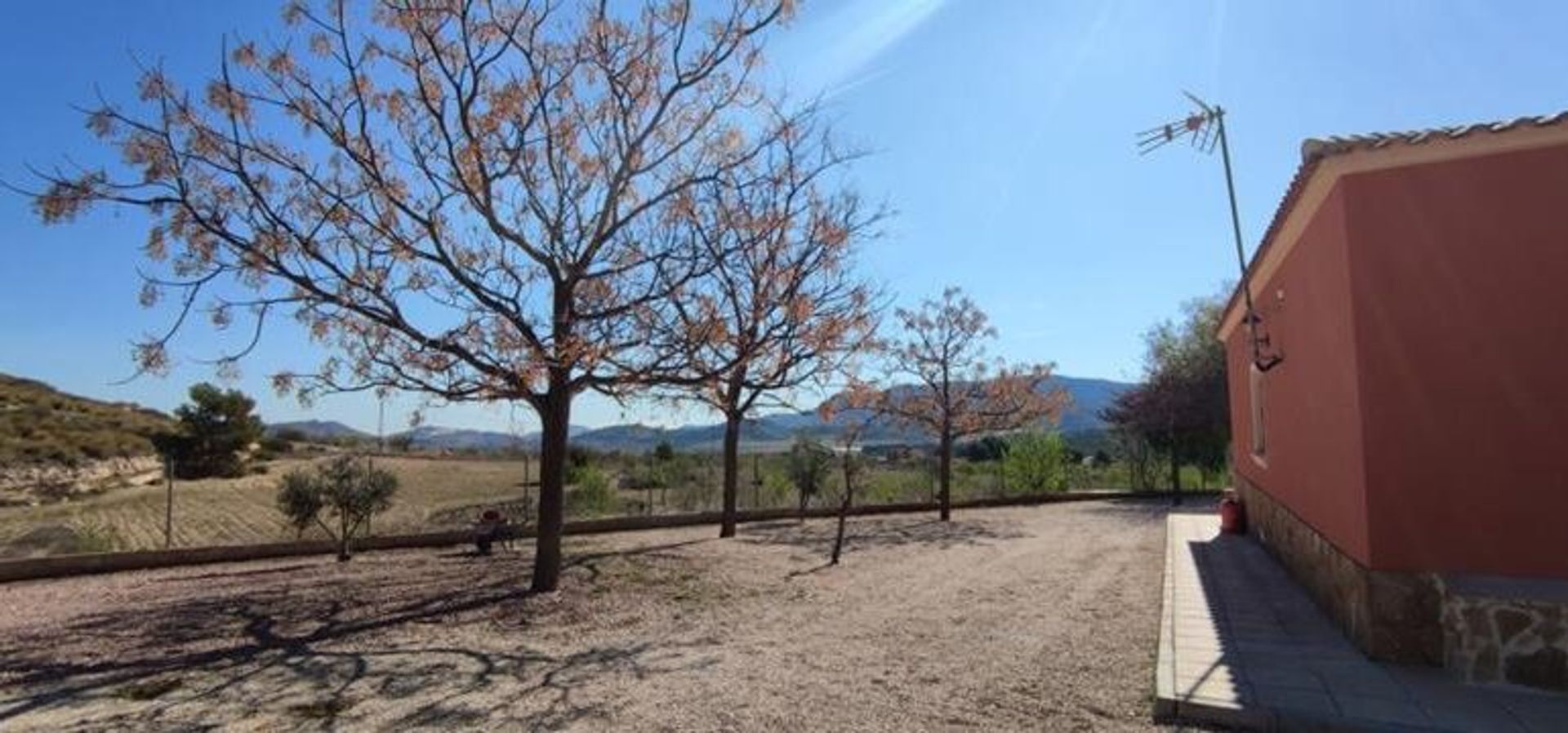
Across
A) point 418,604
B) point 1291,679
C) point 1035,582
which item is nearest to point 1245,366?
point 1035,582

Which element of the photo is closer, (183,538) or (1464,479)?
(1464,479)

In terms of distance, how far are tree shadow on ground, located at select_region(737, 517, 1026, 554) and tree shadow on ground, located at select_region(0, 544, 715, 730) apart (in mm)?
5513

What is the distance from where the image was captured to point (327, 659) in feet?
22.4

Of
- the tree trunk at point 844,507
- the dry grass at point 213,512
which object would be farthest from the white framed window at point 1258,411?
the dry grass at point 213,512

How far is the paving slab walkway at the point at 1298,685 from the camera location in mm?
5242

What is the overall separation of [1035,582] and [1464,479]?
491 centimetres

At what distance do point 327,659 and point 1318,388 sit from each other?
8023 millimetres

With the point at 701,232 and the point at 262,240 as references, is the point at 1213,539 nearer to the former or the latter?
the point at 701,232

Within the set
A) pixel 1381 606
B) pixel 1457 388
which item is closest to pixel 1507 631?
pixel 1381 606

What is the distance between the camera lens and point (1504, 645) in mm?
5961

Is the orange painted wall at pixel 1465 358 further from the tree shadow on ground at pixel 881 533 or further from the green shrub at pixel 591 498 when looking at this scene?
the green shrub at pixel 591 498

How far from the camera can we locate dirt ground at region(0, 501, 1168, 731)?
5.47 meters

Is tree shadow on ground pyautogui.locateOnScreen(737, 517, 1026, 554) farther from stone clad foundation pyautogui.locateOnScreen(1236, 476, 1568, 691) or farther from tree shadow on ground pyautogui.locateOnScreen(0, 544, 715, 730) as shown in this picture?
stone clad foundation pyautogui.locateOnScreen(1236, 476, 1568, 691)

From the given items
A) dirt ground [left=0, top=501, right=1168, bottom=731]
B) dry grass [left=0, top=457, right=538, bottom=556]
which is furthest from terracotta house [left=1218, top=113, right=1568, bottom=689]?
dry grass [left=0, top=457, right=538, bottom=556]
